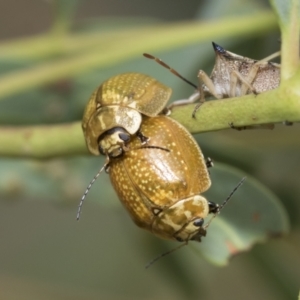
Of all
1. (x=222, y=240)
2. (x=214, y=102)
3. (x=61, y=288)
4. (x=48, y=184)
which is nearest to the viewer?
(x=214, y=102)

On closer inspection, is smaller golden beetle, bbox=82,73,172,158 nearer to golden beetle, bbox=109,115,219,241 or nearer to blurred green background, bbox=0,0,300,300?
golden beetle, bbox=109,115,219,241

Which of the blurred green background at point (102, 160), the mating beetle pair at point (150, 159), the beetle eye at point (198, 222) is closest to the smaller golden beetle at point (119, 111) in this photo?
the mating beetle pair at point (150, 159)

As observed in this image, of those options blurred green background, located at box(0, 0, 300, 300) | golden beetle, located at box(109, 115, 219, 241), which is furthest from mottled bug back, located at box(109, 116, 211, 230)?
blurred green background, located at box(0, 0, 300, 300)

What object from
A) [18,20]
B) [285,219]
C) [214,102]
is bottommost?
[285,219]

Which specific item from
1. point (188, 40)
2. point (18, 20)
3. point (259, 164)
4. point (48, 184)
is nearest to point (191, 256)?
point (259, 164)

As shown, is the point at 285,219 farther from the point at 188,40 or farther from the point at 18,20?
the point at 18,20

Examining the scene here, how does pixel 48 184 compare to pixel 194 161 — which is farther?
pixel 48 184

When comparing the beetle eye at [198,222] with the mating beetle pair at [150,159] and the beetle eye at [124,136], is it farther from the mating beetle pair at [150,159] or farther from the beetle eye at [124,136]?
the beetle eye at [124,136]
